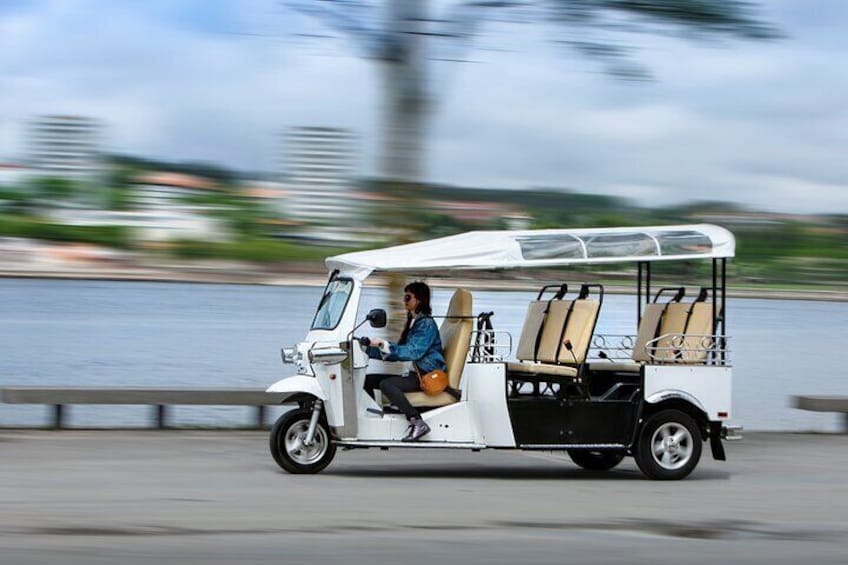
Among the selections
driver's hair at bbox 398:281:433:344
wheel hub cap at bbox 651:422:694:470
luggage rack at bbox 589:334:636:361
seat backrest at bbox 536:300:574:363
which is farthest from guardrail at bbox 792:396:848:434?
driver's hair at bbox 398:281:433:344

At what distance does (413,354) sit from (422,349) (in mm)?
90

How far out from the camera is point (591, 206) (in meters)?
20.0

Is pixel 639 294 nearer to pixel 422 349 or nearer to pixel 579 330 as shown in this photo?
pixel 579 330

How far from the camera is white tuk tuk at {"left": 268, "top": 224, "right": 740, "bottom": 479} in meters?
12.4

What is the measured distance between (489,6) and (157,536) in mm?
9442

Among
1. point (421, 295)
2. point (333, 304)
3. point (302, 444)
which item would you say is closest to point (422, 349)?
point (421, 295)

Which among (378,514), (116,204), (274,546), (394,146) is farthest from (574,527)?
(116,204)

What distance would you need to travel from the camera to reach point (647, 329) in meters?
13.7

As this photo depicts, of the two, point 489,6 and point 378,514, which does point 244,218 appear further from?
point 378,514

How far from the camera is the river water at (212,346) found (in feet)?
77.7

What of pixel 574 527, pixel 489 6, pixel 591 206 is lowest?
pixel 574 527

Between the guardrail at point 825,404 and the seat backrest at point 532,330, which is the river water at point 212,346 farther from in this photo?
the guardrail at point 825,404

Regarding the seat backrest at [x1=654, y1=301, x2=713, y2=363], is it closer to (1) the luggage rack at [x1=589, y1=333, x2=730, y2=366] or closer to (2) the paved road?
(1) the luggage rack at [x1=589, y1=333, x2=730, y2=366]

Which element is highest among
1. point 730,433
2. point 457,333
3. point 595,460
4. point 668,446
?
point 457,333
